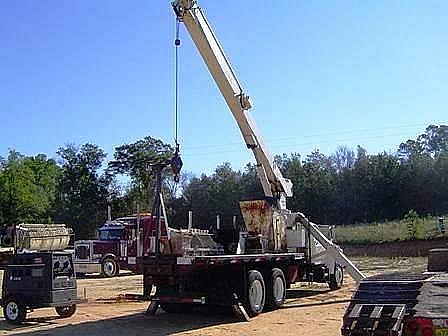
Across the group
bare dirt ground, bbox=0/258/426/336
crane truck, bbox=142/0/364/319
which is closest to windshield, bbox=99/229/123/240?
bare dirt ground, bbox=0/258/426/336

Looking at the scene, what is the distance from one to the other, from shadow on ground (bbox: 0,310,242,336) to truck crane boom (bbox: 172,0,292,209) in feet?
17.8

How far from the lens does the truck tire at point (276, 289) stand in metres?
18.2

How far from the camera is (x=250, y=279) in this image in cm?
1698

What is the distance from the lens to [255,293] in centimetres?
1720

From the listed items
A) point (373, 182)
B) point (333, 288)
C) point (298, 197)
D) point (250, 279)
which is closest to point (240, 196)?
point (298, 197)

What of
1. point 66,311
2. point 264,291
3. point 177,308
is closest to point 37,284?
point 66,311

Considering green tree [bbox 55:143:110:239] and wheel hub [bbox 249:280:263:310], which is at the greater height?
green tree [bbox 55:143:110:239]

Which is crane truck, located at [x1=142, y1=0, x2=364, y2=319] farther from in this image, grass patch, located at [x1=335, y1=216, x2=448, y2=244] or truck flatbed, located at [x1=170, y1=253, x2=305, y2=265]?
grass patch, located at [x1=335, y1=216, x2=448, y2=244]

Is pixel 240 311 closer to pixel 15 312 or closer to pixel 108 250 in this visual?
pixel 15 312

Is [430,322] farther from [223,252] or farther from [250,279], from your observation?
[223,252]

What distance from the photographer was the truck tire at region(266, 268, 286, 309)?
18156 mm

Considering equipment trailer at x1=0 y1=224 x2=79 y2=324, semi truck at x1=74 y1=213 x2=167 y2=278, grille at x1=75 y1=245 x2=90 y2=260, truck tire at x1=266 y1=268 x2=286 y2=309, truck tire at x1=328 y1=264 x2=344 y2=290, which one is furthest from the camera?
grille at x1=75 y1=245 x2=90 y2=260

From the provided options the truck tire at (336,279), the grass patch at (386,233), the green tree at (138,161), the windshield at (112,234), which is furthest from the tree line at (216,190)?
the truck tire at (336,279)

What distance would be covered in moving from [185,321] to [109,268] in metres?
17.5
